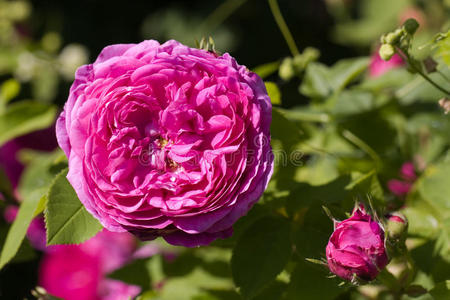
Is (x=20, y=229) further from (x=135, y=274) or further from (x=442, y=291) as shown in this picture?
(x=442, y=291)

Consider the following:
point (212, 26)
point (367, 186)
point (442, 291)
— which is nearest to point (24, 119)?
point (367, 186)

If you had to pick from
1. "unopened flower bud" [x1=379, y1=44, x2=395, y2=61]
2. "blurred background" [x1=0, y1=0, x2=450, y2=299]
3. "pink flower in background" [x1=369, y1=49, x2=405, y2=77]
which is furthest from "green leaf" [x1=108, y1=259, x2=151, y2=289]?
"blurred background" [x1=0, y1=0, x2=450, y2=299]

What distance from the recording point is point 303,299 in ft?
2.56

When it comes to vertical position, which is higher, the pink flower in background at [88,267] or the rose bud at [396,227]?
the rose bud at [396,227]

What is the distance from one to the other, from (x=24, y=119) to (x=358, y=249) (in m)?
0.78

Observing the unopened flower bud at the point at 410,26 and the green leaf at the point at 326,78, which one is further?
the green leaf at the point at 326,78

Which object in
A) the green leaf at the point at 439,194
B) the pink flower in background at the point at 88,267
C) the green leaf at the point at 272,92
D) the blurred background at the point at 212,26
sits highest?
the green leaf at the point at 272,92

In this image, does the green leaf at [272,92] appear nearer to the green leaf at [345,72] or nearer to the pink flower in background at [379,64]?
the green leaf at [345,72]

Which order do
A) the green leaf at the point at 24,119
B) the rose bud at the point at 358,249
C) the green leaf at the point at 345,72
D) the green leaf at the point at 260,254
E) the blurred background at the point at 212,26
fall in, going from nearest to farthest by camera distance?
the rose bud at the point at 358,249, the green leaf at the point at 260,254, the green leaf at the point at 345,72, the green leaf at the point at 24,119, the blurred background at the point at 212,26

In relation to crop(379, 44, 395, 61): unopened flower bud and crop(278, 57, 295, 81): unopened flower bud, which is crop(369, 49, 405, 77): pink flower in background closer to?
crop(278, 57, 295, 81): unopened flower bud

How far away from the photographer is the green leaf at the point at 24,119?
1.12 meters

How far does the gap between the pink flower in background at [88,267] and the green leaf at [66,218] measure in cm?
66

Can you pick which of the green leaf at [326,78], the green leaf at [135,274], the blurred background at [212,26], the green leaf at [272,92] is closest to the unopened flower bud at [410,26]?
the green leaf at [272,92]

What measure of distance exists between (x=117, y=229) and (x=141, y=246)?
87 centimetres
